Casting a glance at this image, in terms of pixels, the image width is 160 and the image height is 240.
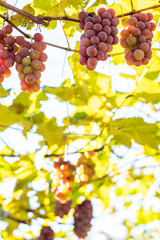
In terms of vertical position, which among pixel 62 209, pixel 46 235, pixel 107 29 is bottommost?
pixel 46 235

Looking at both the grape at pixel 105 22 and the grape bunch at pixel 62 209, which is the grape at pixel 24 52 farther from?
the grape bunch at pixel 62 209

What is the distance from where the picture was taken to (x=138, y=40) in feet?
3.39

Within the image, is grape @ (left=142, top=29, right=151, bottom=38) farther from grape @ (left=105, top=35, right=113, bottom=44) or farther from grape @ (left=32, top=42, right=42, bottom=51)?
grape @ (left=32, top=42, right=42, bottom=51)

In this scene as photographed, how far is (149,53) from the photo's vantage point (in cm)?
102

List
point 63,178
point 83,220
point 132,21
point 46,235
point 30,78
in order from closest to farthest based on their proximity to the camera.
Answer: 1. point 30,78
2. point 132,21
3. point 63,178
4. point 83,220
5. point 46,235

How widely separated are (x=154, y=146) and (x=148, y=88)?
0.44m

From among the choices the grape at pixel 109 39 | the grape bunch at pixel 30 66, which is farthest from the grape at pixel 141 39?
the grape bunch at pixel 30 66

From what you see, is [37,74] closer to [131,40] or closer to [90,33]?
[90,33]

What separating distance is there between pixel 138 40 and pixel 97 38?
166 mm

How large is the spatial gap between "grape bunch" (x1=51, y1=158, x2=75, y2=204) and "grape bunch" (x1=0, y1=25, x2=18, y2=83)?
1081 mm

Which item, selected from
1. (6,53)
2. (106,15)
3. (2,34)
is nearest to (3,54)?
(6,53)

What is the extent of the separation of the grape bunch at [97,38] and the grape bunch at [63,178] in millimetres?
1102

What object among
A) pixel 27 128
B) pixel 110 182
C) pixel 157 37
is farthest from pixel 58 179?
pixel 157 37

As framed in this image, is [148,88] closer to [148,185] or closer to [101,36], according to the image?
[101,36]
